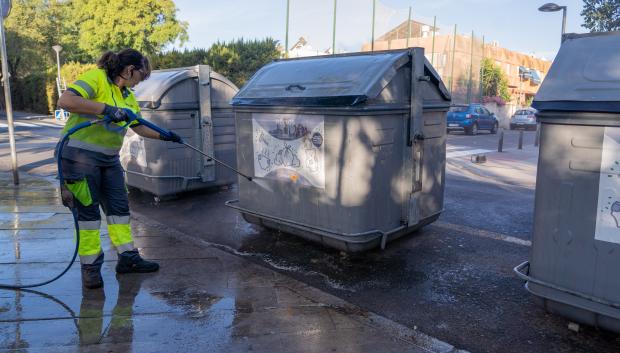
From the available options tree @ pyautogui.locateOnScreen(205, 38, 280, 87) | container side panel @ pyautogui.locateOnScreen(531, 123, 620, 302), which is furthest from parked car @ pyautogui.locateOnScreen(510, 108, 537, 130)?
container side panel @ pyautogui.locateOnScreen(531, 123, 620, 302)

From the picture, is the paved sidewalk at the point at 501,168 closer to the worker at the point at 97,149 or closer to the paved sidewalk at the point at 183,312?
the paved sidewalk at the point at 183,312

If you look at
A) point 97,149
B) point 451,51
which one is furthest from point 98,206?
point 451,51

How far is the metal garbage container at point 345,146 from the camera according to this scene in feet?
13.8

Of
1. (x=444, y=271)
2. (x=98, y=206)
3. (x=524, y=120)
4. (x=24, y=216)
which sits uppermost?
(x=98, y=206)

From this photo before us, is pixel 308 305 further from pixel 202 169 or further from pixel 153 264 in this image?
pixel 202 169

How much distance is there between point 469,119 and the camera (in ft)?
74.0

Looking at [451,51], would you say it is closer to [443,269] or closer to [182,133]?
Result: [182,133]

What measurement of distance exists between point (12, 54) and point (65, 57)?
3.41 meters

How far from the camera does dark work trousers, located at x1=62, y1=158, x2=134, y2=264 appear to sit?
3.77 m

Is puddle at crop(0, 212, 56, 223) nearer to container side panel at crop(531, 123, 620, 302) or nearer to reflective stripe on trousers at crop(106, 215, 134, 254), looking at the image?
reflective stripe on trousers at crop(106, 215, 134, 254)

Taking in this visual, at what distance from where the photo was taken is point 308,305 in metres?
3.56

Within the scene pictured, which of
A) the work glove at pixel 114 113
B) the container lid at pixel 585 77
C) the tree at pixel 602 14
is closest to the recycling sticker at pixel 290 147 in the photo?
the work glove at pixel 114 113

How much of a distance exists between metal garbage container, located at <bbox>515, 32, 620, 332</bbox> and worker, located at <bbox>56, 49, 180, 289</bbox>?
297cm

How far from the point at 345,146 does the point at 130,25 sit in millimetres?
26358
